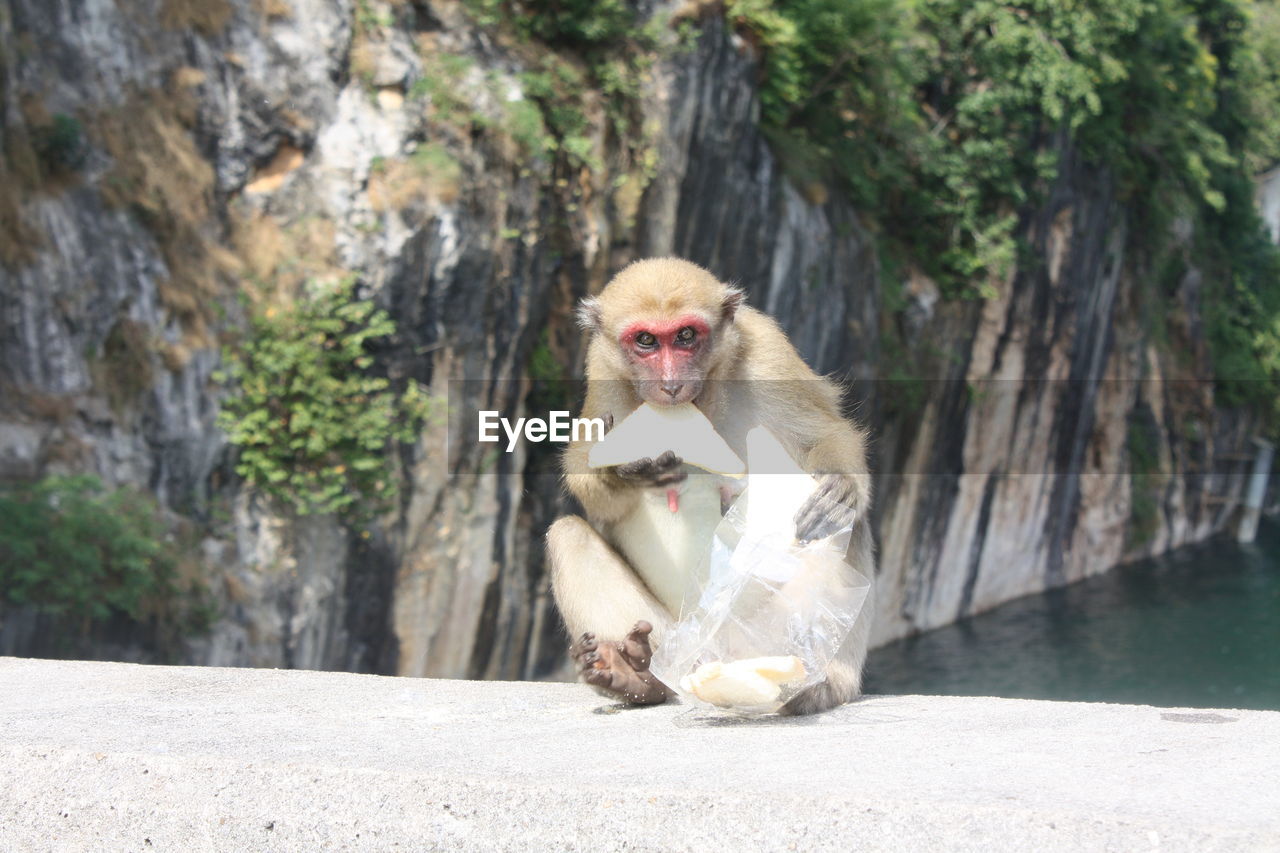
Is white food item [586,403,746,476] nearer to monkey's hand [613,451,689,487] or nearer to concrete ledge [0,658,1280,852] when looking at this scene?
monkey's hand [613,451,689,487]

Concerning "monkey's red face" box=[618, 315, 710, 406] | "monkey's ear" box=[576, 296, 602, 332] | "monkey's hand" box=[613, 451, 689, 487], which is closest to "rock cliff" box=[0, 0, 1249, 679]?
"monkey's ear" box=[576, 296, 602, 332]

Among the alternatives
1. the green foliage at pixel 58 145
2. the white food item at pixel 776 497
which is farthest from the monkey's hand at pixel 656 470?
the green foliage at pixel 58 145

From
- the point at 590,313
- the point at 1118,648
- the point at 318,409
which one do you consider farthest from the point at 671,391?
the point at 1118,648

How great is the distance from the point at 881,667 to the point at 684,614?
1231 cm

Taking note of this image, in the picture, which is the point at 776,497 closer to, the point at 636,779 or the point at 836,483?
the point at 836,483

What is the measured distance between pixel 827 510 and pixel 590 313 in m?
1.07

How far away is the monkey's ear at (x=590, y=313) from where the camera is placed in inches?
141

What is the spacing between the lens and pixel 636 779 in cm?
204

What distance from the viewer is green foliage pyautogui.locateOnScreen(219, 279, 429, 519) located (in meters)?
7.37

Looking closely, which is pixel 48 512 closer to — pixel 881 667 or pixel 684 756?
pixel 684 756

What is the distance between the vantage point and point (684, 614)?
2.80 meters

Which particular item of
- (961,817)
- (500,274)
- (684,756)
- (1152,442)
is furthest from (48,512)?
(1152,442)

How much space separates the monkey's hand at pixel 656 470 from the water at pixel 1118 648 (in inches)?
388

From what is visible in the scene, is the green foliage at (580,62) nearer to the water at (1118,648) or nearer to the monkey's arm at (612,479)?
the monkey's arm at (612,479)
